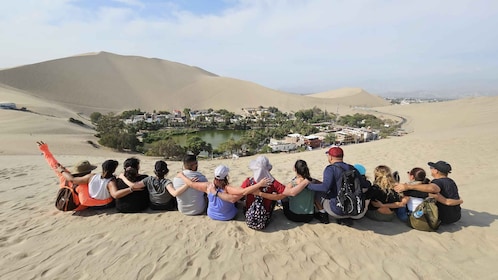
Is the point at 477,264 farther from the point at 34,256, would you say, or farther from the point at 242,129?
the point at 242,129

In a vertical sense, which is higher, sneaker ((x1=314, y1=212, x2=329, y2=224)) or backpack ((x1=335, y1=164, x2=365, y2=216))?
backpack ((x1=335, y1=164, x2=365, y2=216))

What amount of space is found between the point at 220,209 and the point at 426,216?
3.07 metres

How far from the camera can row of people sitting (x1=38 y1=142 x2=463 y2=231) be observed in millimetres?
3814

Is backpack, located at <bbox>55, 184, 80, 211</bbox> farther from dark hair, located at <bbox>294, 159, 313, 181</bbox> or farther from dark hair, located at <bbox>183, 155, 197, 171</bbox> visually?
dark hair, located at <bbox>294, 159, 313, 181</bbox>

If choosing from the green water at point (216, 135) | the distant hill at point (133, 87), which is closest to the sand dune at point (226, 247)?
the green water at point (216, 135)

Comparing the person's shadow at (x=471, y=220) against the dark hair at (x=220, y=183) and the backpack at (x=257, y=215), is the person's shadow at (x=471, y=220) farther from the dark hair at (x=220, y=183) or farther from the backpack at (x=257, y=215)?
the dark hair at (x=220, y=183)

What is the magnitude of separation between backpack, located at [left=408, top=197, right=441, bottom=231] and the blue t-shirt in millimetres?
2733

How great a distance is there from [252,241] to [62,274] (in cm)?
227

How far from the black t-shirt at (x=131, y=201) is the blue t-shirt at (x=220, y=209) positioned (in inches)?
48.0

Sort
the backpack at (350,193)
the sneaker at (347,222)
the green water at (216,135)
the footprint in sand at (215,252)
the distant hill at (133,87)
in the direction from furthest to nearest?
the distant hill at (133,87)
the green water at (216,135)
the sneaker at (347,222)
the backpack at (350,193)
the footprint in sand at (215,252)

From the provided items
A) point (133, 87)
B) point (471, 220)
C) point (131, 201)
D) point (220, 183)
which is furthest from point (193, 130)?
point (133, 87)

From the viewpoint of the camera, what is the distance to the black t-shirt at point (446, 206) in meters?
3.88

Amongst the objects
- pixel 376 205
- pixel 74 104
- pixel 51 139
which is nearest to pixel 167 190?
pixel 376 205

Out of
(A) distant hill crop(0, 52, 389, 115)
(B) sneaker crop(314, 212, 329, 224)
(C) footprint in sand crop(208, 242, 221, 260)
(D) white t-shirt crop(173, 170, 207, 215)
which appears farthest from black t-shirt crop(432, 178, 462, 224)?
(A) distant hill crop(0, 52, 389, 115)
